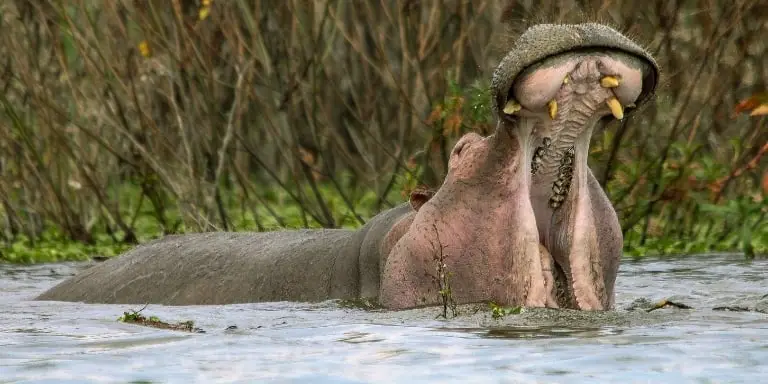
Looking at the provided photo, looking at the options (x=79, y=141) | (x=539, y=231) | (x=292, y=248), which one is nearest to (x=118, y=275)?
(x=292, y=248)

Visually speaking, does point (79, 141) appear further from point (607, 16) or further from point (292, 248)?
point (292, 248)

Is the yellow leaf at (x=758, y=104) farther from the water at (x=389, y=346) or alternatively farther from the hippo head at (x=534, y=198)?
the hippo head at (x=534, y=198)

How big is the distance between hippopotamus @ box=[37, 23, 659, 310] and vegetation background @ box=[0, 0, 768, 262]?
2.66m

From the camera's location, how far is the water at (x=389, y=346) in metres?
3.95

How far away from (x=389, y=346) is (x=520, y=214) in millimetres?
530

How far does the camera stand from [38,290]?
23.5ft

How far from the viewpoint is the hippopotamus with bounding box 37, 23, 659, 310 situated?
4246 mm

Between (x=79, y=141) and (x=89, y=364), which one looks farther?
(x=79, y=141)

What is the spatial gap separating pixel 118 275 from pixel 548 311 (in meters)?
2.21

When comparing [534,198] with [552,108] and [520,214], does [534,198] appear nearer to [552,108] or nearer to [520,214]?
[520,214]

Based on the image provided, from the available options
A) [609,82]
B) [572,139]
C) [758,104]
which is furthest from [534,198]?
[758,104]

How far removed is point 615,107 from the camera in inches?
168

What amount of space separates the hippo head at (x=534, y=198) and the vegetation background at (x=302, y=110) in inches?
112

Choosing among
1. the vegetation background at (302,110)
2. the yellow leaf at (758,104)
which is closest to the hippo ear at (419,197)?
the yellow leaf at (758,104)
